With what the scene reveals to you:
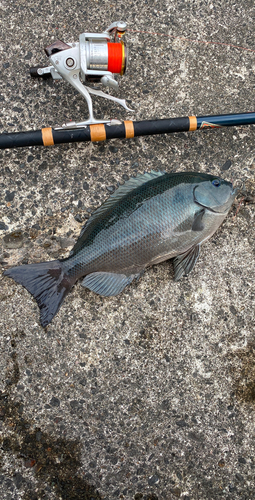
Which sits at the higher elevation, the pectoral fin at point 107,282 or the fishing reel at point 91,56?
the fishing reel at point 91,56

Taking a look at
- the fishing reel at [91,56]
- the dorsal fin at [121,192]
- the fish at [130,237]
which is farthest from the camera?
the dorsal fin at [121,192]

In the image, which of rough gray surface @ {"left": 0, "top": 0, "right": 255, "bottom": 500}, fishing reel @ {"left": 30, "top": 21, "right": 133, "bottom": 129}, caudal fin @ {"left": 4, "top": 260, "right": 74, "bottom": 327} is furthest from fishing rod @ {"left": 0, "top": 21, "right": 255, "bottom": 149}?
caudal fin @ {"left": 4, "top": 260, "right": 74, "bottom": 327}

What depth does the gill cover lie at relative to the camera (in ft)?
7.55

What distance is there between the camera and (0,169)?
98.7 inches

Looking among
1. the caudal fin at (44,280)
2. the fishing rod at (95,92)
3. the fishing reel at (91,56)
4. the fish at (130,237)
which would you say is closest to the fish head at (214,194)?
the fish at (130,237)

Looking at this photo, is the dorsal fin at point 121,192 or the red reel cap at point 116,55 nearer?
the red reel cap at point 116,55

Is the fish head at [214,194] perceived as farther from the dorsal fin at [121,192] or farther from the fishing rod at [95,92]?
the fishing rod at [95,92]

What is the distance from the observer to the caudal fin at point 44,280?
2.27 metres

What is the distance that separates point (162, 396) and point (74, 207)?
143 cm

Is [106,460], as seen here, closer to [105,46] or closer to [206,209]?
[206,209]

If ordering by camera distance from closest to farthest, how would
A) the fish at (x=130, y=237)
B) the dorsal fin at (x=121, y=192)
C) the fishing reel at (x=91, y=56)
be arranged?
1. the fishing reel at (x=91, y=56)
2. the fish at (x=130, y=237)
3. the dorsal fin at (x=121, y=192)

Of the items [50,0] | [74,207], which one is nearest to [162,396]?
[74,207]

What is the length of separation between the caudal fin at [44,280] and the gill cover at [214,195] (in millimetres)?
1001

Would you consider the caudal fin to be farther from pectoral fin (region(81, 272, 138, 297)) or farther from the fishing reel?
the fishing reel
